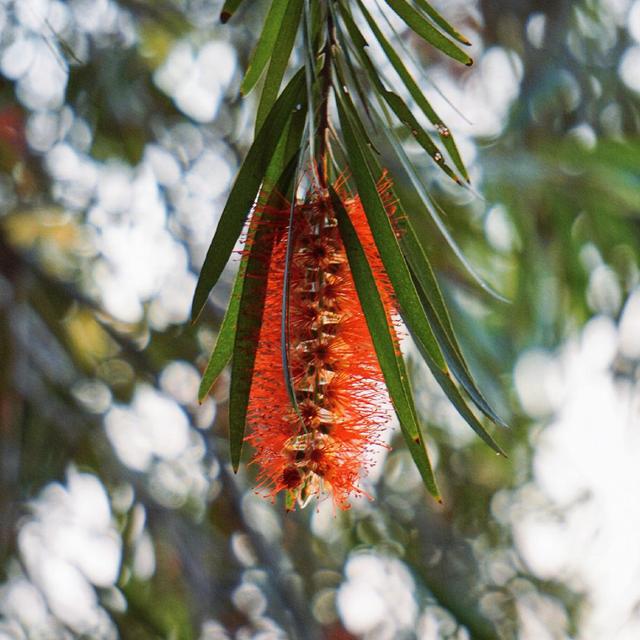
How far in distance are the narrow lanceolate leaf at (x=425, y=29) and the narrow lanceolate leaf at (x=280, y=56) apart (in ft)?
0.23

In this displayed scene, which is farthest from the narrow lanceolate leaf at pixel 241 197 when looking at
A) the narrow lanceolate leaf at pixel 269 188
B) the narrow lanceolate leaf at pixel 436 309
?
the narrow lanceolate leaf at pixel 436 309

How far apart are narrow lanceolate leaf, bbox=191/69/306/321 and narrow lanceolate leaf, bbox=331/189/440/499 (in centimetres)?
6

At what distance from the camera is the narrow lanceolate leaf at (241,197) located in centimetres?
63

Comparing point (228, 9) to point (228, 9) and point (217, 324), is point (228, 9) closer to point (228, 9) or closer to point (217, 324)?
point (228, 9)

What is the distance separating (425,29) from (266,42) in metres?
0.13

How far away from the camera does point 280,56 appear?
73cm

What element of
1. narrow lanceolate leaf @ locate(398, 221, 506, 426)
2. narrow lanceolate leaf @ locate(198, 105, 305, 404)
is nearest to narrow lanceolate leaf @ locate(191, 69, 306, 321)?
narrow lanceolate leaf @ locate(198, 105, 305, 404)

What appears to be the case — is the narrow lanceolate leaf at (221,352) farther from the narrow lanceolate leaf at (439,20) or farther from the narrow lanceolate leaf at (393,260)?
the narrow lanceolate leaf at (439,20)

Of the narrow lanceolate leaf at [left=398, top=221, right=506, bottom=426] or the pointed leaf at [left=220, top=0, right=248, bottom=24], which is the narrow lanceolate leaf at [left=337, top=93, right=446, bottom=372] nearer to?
the narrow lanceolate leaf at [left=398, top=221, right=506, bottom=426]

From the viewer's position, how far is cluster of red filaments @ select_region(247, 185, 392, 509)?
0.68m

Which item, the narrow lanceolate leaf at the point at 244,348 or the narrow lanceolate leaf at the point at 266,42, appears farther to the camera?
the narrow lanceolate leaf at the point at 266,42

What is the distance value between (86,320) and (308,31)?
1584mm

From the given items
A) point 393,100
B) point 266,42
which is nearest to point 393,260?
point 393,100

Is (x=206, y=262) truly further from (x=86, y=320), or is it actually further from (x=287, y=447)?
(x=86, y=320)
